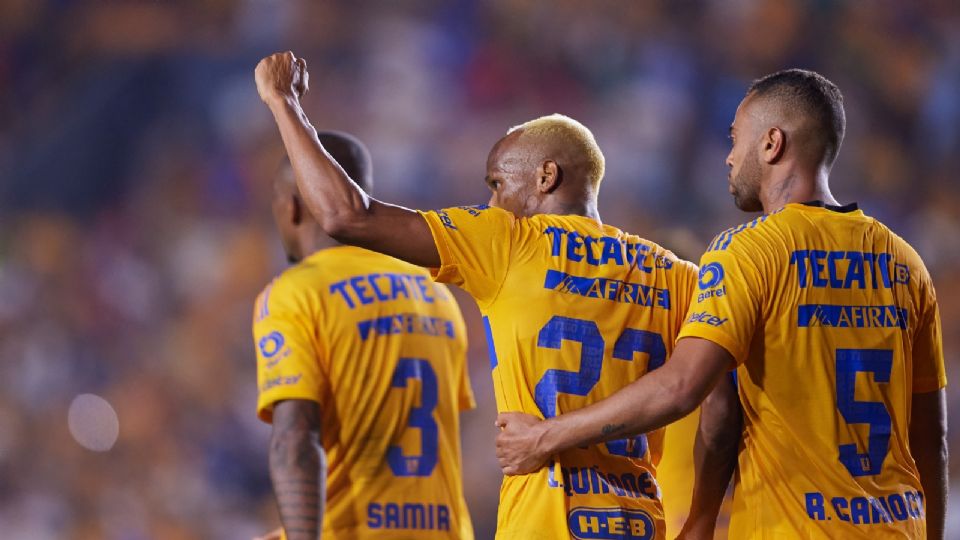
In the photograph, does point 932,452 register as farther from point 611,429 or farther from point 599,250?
point 599,250

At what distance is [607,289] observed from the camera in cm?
289

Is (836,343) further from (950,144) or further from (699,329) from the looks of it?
(950,144)

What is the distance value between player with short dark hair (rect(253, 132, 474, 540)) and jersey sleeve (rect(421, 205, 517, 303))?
2.76 ft

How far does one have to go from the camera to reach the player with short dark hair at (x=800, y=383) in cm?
259

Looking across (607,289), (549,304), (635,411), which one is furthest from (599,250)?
(635,411)

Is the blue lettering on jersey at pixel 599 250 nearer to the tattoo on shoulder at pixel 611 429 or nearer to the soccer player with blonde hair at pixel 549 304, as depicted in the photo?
the soccer player with blonde hair at pixel 549 304

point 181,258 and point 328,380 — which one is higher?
point 181,258

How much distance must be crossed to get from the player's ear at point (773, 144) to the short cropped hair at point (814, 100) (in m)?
0.08

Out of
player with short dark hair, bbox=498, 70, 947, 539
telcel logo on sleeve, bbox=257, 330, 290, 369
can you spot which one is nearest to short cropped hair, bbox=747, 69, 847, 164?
player with short dark hair, bbox=498, 70, 947, 539

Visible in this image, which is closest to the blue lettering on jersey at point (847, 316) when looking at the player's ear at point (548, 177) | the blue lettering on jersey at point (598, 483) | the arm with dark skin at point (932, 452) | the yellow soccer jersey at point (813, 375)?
the yellow soccer jersey at point (813, 375)

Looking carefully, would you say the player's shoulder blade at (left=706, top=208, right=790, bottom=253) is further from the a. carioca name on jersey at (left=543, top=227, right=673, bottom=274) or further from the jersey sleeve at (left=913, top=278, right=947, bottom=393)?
the jersey sleeve at (left=913, top=278, right=947, bottom=393)

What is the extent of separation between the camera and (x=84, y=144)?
8.73 meters

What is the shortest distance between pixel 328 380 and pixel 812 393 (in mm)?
1684

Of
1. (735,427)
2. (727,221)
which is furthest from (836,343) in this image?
(727,221)
